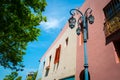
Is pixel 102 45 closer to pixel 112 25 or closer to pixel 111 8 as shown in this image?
pixel 112 25

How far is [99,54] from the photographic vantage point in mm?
10836

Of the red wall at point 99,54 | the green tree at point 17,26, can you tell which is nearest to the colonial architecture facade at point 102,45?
the red wall at point 99,54

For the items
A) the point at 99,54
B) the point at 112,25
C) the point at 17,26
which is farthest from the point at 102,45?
the point at 17,26

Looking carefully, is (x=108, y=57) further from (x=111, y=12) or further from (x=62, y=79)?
(x=62, y=79)

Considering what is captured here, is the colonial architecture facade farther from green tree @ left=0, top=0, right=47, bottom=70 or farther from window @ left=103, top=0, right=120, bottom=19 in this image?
green tree @ left=0, top=0, right=47, bottom=70

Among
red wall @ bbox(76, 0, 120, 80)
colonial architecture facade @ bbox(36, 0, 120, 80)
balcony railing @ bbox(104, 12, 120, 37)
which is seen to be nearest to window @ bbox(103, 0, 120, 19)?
colonial architecture facade @ bbox(36, 0, 120, 80)

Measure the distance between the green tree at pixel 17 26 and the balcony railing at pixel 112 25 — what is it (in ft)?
16.8

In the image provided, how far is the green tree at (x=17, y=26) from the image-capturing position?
11772 millimetres

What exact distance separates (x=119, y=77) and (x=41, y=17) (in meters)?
7.91

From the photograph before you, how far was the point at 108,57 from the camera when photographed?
979 centimetres

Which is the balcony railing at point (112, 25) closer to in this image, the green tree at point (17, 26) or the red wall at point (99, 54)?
the red wall at point (99, 54)

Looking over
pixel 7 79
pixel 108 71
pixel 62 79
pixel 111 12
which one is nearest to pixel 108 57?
pixel 108 71

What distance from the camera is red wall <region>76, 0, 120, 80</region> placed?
30.8ft

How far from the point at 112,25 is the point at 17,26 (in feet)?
20.8
